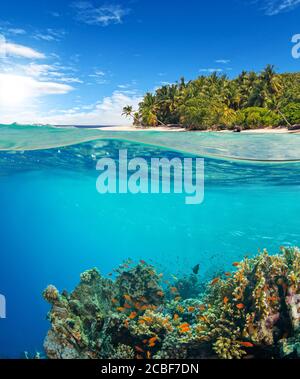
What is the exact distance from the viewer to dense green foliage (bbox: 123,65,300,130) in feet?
25.8

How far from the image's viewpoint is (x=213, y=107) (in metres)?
8.36

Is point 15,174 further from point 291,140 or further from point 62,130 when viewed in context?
point 291,140

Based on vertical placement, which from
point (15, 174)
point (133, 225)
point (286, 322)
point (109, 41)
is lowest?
point (133, 225)

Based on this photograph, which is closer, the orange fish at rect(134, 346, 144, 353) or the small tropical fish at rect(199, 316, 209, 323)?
the small tropical fish at rect(199, 316, 209, 323)

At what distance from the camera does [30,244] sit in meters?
56.7

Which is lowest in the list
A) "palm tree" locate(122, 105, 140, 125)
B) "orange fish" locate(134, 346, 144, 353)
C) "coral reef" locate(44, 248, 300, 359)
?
"orange fish" locate(134, 346, 144, 353)

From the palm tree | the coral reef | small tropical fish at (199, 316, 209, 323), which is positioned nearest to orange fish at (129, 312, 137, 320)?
the coral reef

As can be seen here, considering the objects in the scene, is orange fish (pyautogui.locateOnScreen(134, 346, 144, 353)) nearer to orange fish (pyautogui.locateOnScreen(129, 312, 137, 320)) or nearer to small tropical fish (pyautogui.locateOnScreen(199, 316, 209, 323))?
orange fish (pyautogui.locateOnScreen(129, 312, 137, 320))

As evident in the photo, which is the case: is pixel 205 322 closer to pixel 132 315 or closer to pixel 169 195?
pixel 132 315

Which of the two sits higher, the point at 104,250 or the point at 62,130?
the point at 62,130

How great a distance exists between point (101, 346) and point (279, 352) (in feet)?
9.64

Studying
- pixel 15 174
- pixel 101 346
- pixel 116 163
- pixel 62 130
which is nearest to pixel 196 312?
pixel 101 346

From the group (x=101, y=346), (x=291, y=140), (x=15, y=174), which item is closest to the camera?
(x=101, y=346)

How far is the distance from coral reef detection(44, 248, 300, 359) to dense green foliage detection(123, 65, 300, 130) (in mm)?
3366
